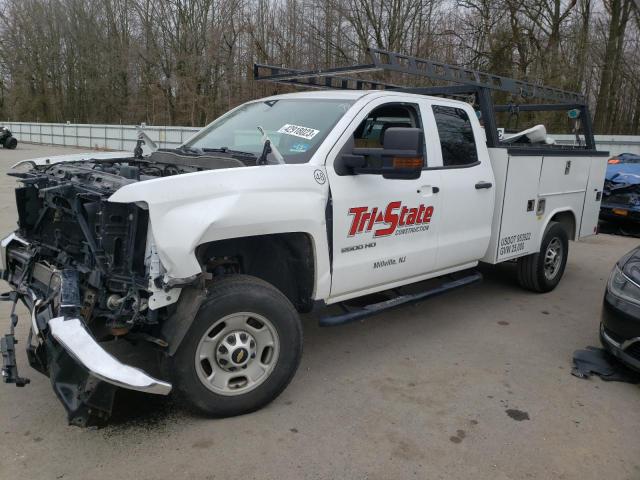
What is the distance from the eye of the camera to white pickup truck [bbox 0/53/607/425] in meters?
2.91

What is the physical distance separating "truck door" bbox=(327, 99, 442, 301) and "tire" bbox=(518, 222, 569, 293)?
6.57 ft

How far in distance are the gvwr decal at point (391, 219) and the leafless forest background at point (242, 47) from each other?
42.3 feet

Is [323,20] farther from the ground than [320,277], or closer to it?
farther from the ground

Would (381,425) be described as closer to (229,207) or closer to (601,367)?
(229,207)

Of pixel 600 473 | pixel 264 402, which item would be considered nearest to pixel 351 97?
pixel 264 402

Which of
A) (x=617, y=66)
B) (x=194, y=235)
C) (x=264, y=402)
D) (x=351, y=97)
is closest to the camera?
(x=194, y=235)

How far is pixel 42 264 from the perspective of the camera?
140 inches

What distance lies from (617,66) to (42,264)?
27065 millimetres

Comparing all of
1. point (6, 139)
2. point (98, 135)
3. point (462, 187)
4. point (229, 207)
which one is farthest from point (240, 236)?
point (6, 139)

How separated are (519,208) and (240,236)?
131 inches

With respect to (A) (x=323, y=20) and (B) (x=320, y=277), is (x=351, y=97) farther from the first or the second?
(A) (x=323, y=20)

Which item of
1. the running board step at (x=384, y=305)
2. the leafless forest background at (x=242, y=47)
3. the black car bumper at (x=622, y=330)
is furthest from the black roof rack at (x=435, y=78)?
the leafless forest background at (x=242, y=47)

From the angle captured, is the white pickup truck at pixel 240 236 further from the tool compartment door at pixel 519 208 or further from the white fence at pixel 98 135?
the white fence at pixel 98 135

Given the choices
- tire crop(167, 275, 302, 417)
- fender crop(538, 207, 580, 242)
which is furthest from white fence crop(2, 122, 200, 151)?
tire crop(167, 275, 302, 417)
